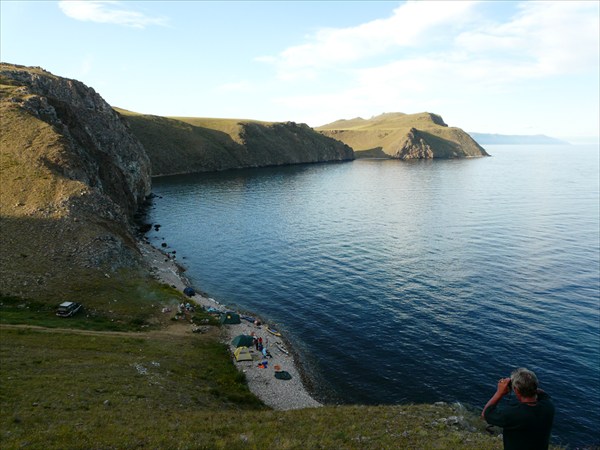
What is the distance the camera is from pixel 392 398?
40.4m

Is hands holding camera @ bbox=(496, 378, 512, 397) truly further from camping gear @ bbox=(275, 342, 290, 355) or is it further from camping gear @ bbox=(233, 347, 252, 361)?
camping gear @ bbox=(275, 342, 290, 355)

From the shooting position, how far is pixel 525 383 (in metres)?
8.83

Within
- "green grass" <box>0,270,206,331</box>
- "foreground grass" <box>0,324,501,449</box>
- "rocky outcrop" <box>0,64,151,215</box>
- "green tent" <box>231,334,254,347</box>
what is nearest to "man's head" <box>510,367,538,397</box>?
"foreground grass" <box>0,324,501,449</box>

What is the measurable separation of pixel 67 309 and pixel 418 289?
172ft

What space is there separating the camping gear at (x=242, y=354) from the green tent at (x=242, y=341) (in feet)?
1.56

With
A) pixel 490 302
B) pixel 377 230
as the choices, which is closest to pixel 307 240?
pixel 377 230

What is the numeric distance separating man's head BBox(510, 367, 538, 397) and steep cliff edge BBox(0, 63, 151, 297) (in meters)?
56.0

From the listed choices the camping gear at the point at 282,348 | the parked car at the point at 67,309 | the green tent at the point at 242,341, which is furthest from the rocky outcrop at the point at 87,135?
the camping gear at the point at 282,348

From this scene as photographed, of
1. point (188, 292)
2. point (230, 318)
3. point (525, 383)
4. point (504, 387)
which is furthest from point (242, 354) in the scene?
point (525, 383)

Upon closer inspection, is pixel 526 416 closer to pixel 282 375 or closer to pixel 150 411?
pixel 150 411

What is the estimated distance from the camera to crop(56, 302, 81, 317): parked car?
4575 cm

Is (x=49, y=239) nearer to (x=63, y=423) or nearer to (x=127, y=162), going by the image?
(x=63, y=423)

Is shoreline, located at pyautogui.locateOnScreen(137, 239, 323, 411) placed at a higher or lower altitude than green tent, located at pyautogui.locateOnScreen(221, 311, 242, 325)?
lower

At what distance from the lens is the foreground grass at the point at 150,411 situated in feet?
70.3
